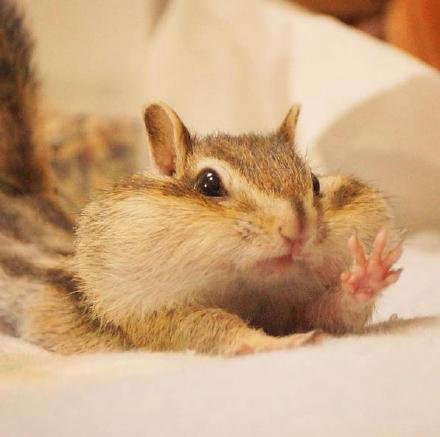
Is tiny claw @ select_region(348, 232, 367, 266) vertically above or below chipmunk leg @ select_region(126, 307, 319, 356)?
above

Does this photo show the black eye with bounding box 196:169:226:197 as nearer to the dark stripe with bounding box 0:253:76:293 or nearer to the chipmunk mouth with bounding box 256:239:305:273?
the chipmunk mouth with bounding box 256:239:305:273

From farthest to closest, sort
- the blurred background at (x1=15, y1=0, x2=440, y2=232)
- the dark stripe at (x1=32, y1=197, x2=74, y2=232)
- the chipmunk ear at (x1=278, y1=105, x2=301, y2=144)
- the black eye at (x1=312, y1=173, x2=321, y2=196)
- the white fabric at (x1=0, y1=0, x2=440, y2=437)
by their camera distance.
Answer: the blurred background at (x1=15, y1=0, x2=440, y2=232) < the dark stripe at (x1=32, y1=197, x2=74, y2=232) < the chipmunk ear at (x1=278, y1=105, x2=301, y2=144) < the black eye at (x1=312, y1=173, x2=321, y2=196) < the white fabric at (x1=0, y1=0, x2=440, y2=437)

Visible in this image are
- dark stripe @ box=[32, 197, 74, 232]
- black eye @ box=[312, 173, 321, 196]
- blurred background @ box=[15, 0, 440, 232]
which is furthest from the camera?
blurred background @ box=[15, 0, 440, 232]

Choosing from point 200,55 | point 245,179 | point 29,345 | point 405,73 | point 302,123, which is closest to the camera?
point 245,179

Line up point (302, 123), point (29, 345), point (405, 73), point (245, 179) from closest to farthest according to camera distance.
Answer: point (245, 179)
point (29, 345)
point (405, 73)
point (302, 123)

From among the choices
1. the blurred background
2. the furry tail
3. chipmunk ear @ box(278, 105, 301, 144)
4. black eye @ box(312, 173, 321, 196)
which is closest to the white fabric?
the blurred background

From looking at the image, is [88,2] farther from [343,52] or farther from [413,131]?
[413,131]

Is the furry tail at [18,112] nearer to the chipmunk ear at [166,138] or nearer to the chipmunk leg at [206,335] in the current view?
the chipmunk ear at [166,138]

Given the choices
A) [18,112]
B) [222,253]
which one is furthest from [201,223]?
[18,112]

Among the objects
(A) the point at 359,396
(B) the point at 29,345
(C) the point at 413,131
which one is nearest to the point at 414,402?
(A) the point at 359,396
